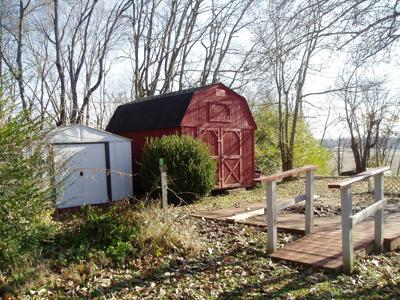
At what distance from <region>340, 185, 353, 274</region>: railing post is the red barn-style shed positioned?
8.17m

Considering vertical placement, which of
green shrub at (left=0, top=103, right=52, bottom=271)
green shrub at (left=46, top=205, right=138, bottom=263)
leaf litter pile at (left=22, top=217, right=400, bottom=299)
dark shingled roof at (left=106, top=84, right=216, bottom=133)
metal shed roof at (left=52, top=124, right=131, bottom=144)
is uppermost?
dark shingled roof at (left=106, top=84, right=216, bottom=133)

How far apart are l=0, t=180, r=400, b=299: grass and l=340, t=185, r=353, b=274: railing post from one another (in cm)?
17

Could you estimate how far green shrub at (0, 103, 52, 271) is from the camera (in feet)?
14.8

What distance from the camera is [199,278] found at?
479 cm

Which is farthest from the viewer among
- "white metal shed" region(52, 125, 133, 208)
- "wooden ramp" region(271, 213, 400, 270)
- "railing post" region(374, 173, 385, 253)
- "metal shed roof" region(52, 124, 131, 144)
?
"white metal shed" region(52, 125, 133, 208)

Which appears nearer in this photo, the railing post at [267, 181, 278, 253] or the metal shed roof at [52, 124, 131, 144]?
the railing post at [267, 181, 278, 253]

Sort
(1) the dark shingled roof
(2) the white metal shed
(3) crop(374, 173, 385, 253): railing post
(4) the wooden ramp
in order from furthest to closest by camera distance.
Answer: (1) the dark shingled roof < (2) the white metal shed < (3) crop(374, 173, 385, 253): railing post < (4) the wooden ramp

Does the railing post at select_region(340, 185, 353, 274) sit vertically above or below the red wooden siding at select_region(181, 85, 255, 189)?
below

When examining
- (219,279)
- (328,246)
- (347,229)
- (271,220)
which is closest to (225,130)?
(271,220)

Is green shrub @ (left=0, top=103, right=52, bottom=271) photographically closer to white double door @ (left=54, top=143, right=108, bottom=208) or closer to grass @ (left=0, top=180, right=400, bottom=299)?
grass @ (left=0, top=180, right=400, bottom=299)

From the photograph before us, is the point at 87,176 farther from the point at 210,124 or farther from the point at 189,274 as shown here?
the point at 189,274

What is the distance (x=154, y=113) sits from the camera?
1386 centimetres

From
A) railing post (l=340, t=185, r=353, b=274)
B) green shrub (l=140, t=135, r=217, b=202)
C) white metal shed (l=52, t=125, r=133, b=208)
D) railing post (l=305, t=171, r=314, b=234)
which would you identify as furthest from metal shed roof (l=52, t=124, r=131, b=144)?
railing post (l=340, t=185, r=353, b=274)

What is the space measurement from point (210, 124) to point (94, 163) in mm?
4222
